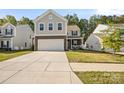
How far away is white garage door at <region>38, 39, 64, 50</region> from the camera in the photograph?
3128 centimetres

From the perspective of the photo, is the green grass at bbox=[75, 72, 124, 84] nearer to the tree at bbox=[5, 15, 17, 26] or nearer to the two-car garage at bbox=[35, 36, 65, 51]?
the tree at bbox=[5, 15, 17, 26]

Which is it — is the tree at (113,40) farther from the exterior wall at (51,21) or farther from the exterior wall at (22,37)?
the exterior wall at (22,37)

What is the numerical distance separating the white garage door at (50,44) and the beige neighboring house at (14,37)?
500 cm

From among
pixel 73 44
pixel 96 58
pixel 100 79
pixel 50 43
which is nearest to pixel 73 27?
pixel 73 44

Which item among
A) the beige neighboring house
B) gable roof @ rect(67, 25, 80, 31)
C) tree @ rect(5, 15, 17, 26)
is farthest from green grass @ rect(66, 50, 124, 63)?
gable roof @ rect(67, 25, 80, 31)

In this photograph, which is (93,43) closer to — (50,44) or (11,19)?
(50,44)

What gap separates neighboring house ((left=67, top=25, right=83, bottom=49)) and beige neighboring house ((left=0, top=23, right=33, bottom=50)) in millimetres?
5750

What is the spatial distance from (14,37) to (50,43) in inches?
281

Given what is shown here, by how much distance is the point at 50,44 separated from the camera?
103 feet

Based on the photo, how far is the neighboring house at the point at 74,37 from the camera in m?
38.6
